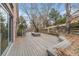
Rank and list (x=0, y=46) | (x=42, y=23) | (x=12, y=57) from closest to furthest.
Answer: (x=0, y=46) < (x=12, y=57) < (x=42, y=23)

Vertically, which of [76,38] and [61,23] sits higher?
[61,23]

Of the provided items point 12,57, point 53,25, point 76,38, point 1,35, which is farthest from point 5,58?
point 76,38

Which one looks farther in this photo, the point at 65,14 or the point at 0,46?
the point at 65,14

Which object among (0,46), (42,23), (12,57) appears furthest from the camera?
(42,23)

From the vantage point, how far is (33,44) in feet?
13.1

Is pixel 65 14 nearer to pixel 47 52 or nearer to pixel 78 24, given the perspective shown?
pixel 78 24

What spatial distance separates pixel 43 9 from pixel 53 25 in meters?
0.40

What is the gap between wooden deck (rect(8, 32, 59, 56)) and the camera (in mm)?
3861

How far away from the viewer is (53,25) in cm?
396

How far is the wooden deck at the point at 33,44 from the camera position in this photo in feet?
12.7

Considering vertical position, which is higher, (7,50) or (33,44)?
(33,44)

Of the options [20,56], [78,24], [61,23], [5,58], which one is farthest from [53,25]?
[5,58]

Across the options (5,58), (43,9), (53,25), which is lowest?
(5,58)

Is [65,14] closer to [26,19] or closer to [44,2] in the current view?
[44,2]
